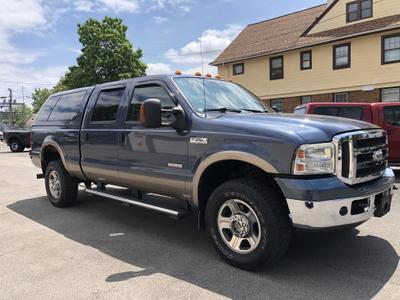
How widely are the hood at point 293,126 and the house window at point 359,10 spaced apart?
20309 millimetres

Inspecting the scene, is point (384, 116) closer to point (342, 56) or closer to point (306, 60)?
point (342, 56)

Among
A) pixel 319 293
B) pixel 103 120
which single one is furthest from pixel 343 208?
Result: pixel 103 120

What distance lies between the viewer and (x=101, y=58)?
36469mm

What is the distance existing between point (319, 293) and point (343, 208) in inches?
28.9

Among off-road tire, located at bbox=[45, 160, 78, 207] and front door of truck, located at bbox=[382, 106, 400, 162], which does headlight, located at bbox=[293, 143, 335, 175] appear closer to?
off-road tire, located at bbox=[45, 160, 78, 207]

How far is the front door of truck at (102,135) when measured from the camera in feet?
17.6

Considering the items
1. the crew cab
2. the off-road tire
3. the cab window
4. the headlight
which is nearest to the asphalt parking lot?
the crew cab

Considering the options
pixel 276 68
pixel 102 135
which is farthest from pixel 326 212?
pixel 276 68

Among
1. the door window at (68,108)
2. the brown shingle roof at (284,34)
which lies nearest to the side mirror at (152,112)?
the door window at (68,108)

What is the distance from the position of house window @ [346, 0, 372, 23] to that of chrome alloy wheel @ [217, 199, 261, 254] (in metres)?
21.0

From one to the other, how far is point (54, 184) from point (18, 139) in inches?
663

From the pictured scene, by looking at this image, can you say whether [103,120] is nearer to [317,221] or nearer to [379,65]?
[317,221]

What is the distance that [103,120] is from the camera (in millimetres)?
5660

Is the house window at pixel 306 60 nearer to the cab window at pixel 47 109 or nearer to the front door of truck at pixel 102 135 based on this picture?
the cab window at pixel 47 109
